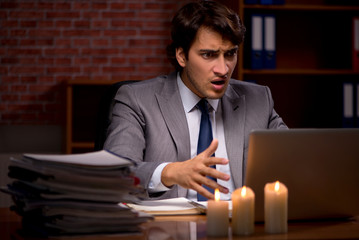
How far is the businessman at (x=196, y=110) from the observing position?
1757 millimetres

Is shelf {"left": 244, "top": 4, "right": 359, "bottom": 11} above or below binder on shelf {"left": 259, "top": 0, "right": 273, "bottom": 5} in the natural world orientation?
below

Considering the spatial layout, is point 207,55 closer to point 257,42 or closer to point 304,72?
point 257,42

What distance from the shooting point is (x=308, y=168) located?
1.16m

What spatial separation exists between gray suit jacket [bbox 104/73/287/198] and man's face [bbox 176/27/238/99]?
0.33ft

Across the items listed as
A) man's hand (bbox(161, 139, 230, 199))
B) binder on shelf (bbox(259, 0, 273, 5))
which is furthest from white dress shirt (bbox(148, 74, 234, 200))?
binder on shelf (bbox(259, 0, 273, 5))

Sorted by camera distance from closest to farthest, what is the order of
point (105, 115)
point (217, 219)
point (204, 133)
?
point (217, 219), point (204, 133), point (105, 115)

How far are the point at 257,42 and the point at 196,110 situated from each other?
53.0 inches

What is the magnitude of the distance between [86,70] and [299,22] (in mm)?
1499

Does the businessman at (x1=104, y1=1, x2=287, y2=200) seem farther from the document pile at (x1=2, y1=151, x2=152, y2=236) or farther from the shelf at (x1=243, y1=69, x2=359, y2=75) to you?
the shelf at (x1=243, y1=69, x2=359, y2=75)

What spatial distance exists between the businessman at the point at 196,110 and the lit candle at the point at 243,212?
2.04 feet

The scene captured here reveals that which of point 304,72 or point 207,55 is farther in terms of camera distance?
point 304,72

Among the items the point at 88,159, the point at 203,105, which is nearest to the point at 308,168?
the point at 88,159

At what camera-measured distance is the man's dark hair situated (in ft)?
5.90

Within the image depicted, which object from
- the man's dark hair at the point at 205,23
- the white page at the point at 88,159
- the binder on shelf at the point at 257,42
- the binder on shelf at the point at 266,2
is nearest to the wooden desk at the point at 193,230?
the white page at the point at 88,159
